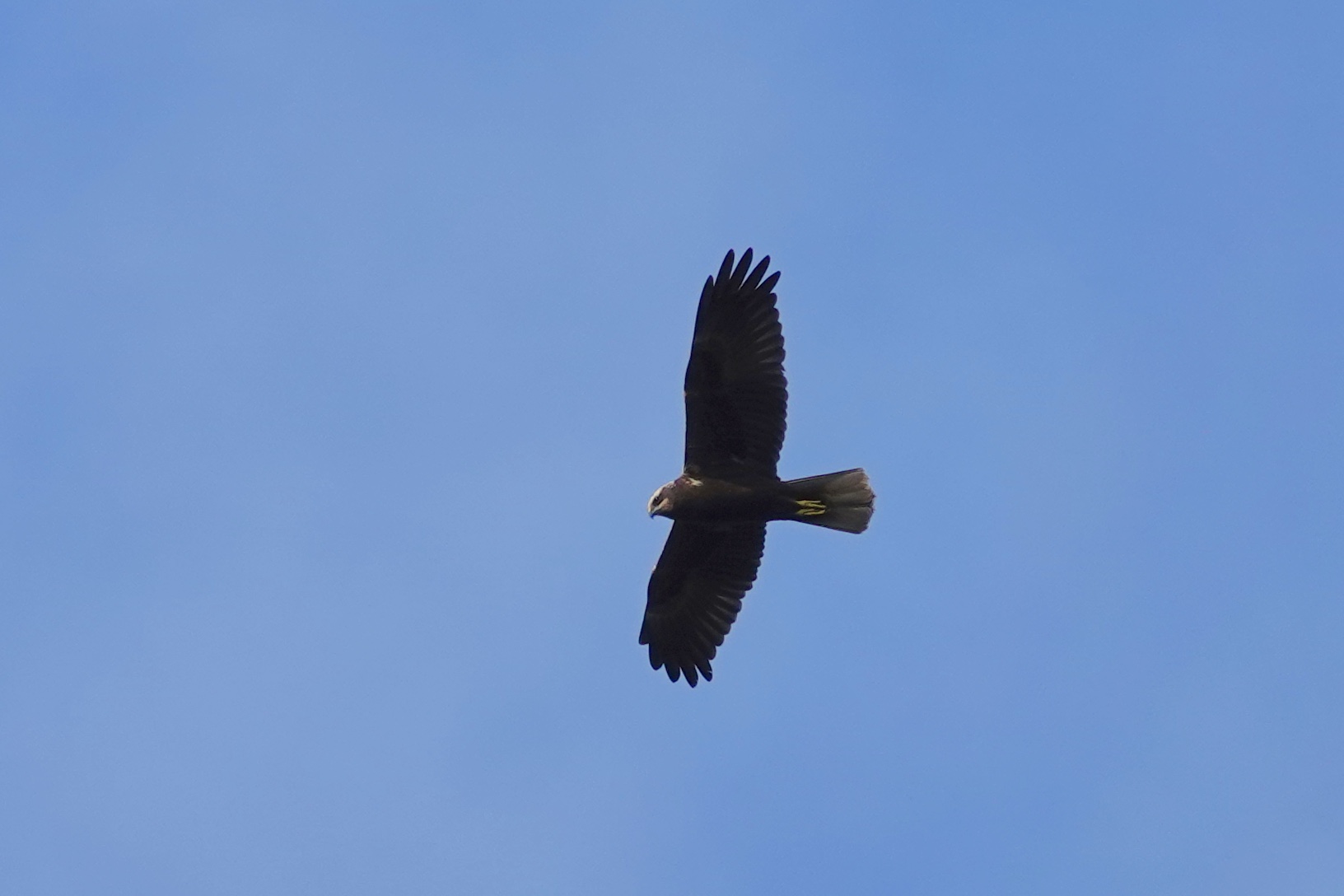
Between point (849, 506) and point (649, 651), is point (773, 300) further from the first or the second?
point (649, 651)

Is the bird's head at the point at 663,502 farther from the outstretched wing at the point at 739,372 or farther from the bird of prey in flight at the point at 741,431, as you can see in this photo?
the outstretched wing at the point at 739,372

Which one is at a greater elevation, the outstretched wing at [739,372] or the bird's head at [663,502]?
the outstretched wing at [739,372]

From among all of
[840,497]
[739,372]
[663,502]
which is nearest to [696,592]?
[663,502]

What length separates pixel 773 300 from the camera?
17.7m

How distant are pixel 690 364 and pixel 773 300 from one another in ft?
3.13

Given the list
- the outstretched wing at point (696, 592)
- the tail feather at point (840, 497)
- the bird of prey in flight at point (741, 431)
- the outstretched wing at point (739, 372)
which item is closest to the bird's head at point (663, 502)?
the bird of prey in flight at point (741, 431)

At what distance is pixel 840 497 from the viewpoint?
17.5 meters

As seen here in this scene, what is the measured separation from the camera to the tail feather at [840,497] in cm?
1747

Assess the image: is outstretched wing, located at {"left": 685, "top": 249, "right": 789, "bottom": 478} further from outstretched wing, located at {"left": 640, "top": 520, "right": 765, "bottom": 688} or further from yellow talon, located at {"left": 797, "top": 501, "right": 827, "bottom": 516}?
outstretched wing, located at {"left": 640, "top": 520, "right": 765, "bottom": 688}

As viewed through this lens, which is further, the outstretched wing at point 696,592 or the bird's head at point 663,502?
the outstretched wing at point 696,592

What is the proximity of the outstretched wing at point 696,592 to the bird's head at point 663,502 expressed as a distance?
0.77 m

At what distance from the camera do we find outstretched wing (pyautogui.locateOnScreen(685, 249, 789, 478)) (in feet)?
57.8

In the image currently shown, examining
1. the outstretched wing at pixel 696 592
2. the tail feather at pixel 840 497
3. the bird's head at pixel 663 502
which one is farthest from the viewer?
the outstretched wing at pixel 696 592

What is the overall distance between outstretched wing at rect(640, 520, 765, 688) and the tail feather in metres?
1.10
